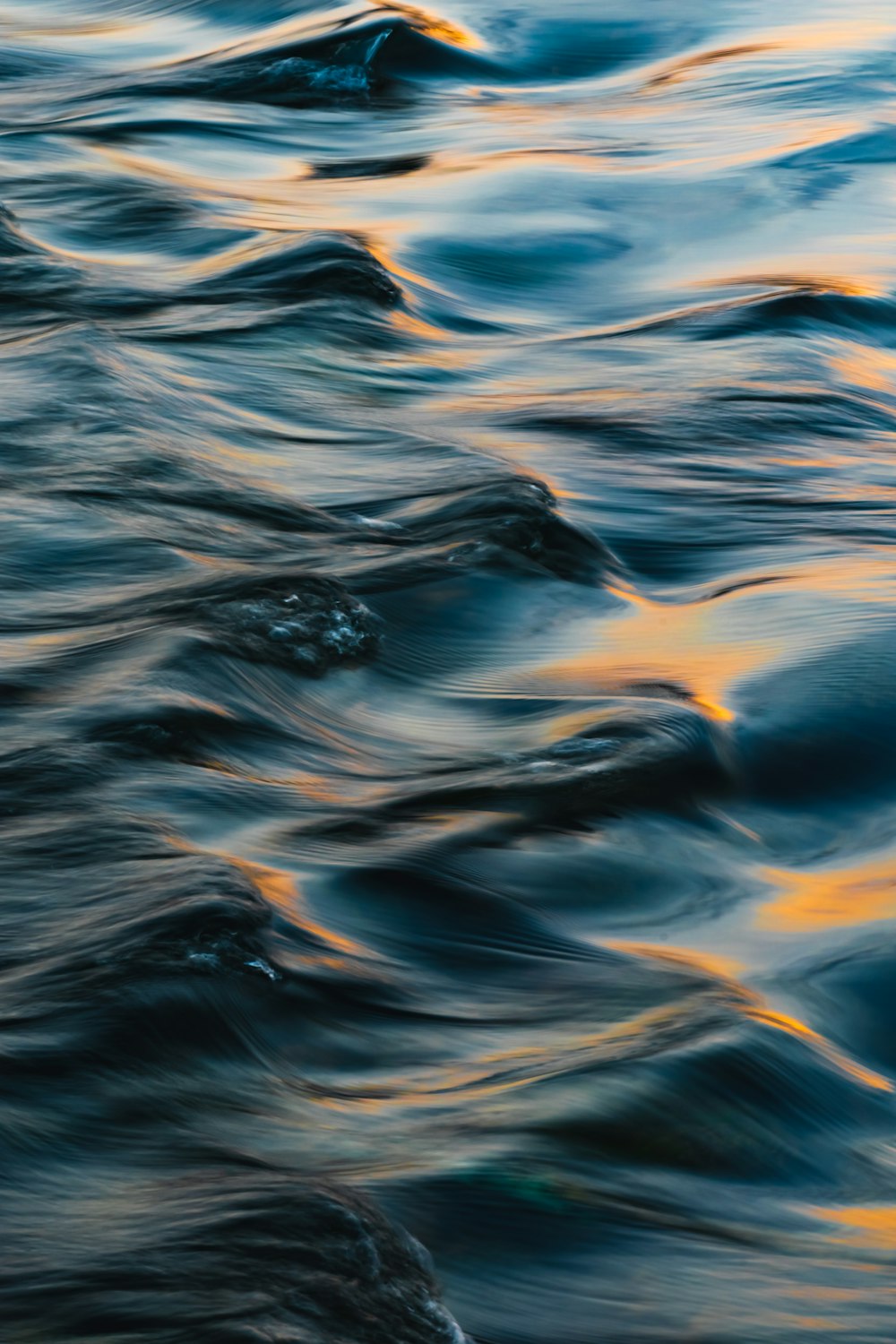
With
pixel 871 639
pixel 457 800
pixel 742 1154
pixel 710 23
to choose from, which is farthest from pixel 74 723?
pixel 710 23

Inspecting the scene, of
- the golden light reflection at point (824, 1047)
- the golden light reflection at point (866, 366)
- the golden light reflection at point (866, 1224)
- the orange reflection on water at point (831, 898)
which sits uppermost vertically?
the golden light reflection at point (866, 366)

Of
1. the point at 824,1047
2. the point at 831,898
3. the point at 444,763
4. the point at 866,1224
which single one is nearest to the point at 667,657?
the point at 444,763

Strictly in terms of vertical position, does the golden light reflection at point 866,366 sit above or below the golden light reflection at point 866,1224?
above

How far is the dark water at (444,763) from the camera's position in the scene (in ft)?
6.17

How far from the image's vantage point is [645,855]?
9.02 feet

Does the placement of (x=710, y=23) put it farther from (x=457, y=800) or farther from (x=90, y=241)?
(x=457, y=800)

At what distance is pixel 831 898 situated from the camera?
2.72 m

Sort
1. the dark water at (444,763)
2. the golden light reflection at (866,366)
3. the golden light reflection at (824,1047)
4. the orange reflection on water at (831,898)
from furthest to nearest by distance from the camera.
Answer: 1. the golden light reflection at (866,366)
2. the orange reflection on water at (831,898)
3. the golden light reflection at (824,1047)
4. the dark water at (444,763)

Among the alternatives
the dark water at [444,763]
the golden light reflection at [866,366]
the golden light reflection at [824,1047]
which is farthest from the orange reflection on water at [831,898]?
the golden light reflection at [866,366]

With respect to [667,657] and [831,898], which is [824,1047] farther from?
[667,657]

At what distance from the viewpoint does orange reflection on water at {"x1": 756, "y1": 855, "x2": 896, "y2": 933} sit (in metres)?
2.64

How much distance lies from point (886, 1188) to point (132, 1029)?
2.93 feet

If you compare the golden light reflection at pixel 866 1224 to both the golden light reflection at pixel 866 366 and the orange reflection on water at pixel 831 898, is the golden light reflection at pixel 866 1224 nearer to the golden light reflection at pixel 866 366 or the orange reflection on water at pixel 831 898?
the orange reflection on water at pixel 831 898

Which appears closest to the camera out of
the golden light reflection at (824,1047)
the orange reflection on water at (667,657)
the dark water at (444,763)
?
the dark water at (444,763)
